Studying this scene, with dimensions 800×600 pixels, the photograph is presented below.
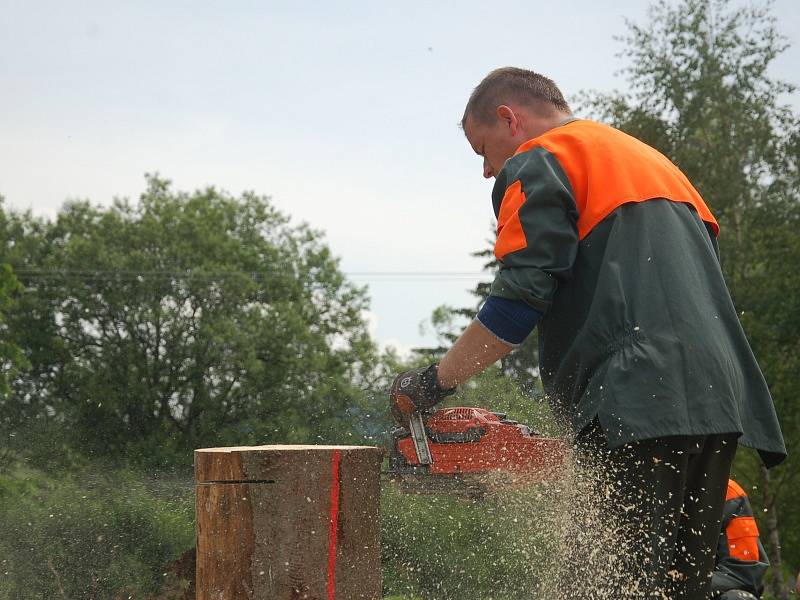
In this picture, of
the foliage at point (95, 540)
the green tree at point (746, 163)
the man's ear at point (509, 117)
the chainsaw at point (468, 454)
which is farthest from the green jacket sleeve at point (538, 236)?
the green tree at point (746, 163)

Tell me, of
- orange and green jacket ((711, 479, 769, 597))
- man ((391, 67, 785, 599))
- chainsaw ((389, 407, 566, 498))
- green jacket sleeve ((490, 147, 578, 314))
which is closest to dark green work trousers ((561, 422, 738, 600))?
man ((391, 67, 785, 599))

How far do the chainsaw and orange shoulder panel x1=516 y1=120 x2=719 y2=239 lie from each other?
2.44 ft

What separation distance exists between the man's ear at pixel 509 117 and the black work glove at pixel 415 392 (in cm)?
79

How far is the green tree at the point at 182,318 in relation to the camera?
21203 mm

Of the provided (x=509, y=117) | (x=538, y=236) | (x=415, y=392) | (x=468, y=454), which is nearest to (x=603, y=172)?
(x=538, y=236)

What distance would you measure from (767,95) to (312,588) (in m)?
18.0

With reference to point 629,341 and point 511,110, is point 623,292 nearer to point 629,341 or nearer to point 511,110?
point 629,341

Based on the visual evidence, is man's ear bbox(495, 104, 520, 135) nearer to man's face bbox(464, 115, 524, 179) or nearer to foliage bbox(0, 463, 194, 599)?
man's face bbox(464, 115, 524, 179)

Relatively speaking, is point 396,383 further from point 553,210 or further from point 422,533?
point 422,533

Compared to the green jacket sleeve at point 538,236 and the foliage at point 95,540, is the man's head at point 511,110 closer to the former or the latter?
the green jacket sleeve at point 538,236

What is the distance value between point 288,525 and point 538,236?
3.59ft

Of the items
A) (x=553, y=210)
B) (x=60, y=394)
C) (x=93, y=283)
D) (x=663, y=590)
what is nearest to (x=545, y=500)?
(x=663, y=590)

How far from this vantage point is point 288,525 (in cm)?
257

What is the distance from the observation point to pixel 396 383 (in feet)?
9.34
